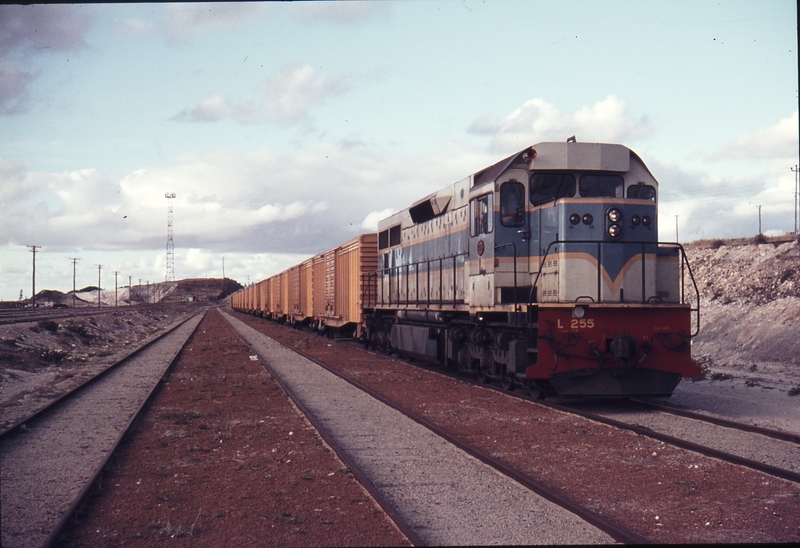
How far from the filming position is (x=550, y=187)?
10.6 metres

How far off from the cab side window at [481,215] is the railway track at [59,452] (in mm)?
5861

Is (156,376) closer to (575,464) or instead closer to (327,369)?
(327,369)

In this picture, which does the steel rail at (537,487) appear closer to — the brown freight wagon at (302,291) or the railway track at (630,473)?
the railway track at (630,473)

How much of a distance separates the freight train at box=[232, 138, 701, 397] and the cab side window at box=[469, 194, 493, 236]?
0.06ft

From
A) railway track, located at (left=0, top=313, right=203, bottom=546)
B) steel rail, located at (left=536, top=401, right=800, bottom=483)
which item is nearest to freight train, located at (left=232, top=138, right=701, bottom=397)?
steel rail, located at (left=536, top=401, right=800, bottom=483)

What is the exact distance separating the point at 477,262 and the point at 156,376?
7391mm

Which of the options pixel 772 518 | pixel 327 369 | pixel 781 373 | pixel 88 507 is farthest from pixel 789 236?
pixel 88 507

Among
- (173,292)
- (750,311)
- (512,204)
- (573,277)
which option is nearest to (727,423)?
(573,277)

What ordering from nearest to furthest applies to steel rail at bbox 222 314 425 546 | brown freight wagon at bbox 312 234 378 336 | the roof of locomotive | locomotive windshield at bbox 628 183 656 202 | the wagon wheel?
1. steel rail at bbox 222 314 425 546
2. the roof of locomotive
3. locomotive windshield at bbox 628 183 656 202
4. the wagon wheel
5. brown freight wagon at bbox 312 234 378 336

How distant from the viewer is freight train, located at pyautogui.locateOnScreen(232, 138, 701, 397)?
9.55m

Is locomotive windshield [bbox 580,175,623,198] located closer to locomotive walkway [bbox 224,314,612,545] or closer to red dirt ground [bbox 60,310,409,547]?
locomotive walkway [bbox 224,314,612,545]

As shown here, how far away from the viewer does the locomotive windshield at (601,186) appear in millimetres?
10391

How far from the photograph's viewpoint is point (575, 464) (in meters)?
6.66

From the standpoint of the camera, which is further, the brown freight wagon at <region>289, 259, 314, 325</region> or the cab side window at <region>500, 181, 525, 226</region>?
the brown freight wagon at <region>289, 259, 314, 325</region>
